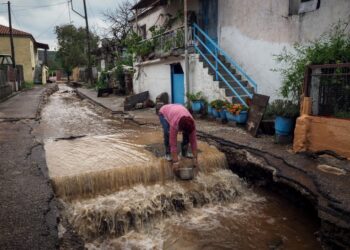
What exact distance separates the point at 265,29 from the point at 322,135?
496cm

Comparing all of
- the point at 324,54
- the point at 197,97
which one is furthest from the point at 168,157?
the point at 197,97

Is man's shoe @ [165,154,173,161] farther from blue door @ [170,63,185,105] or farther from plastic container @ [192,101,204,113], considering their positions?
blue door @ [170,63,185,105]

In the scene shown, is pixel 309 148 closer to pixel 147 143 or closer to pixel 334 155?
pixel 334 155

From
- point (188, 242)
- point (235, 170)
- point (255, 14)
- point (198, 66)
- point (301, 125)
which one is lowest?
point (188, 242)

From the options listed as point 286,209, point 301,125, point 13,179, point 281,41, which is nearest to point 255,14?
point 281,41

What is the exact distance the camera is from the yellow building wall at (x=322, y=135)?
5.91m

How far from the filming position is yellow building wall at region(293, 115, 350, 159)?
591cm

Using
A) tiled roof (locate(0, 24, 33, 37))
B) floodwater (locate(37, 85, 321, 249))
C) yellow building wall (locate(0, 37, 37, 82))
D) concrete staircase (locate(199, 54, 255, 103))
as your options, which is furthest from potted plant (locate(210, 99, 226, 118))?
tiled roof (locate(0, 24, 33, 37))

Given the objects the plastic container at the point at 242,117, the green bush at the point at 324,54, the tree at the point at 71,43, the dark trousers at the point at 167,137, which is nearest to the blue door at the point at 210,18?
the plastic container at the point at 242,117

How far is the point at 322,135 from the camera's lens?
20.7 feet

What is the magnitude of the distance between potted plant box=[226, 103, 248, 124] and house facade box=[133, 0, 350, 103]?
1.35 feet

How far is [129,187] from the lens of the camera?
5977 millimetres

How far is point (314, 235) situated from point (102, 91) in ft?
62.1

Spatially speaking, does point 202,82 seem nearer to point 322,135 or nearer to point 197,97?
point 197,97
